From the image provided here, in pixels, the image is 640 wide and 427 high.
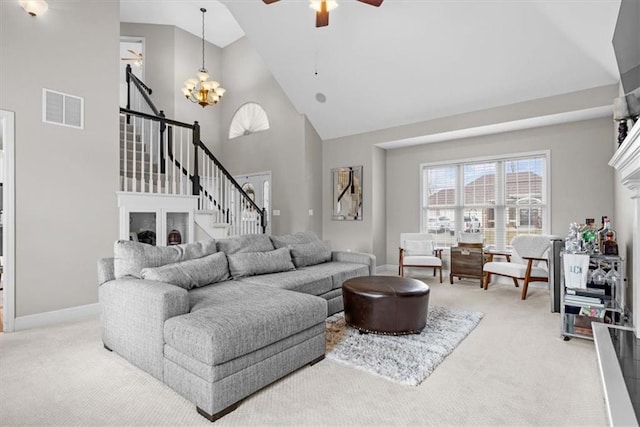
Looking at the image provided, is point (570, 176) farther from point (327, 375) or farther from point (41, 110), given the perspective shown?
point (41, 110)

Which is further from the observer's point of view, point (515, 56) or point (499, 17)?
point (515, 56)

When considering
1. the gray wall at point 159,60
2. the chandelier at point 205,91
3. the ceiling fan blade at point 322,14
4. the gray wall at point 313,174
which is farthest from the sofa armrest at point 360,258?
the gray wall at point 159,60

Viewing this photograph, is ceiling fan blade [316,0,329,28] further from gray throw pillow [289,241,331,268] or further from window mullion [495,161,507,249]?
window mullion [495,161,507,249]

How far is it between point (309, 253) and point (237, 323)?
2277 millimetres

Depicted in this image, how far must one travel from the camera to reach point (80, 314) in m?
3.78

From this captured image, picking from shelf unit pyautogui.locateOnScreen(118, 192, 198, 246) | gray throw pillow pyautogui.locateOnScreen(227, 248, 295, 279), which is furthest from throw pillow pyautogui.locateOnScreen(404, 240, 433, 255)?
shelf unit pyautogui.locateOnScreen(118, 192, 198, 246)

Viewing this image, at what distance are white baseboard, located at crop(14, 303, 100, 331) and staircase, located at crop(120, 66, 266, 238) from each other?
144cm

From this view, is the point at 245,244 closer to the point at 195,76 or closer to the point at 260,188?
the point at 260,188

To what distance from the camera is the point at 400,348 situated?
2.79 m

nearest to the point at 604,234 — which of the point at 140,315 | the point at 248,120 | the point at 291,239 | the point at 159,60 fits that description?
the point at 291,239

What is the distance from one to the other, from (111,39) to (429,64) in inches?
162

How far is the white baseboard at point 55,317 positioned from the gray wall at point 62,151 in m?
0.06

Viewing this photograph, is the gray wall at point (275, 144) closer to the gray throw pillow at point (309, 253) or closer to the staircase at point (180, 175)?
the staircase at point (180, 175)

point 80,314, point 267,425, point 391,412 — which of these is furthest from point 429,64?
point 80,314
